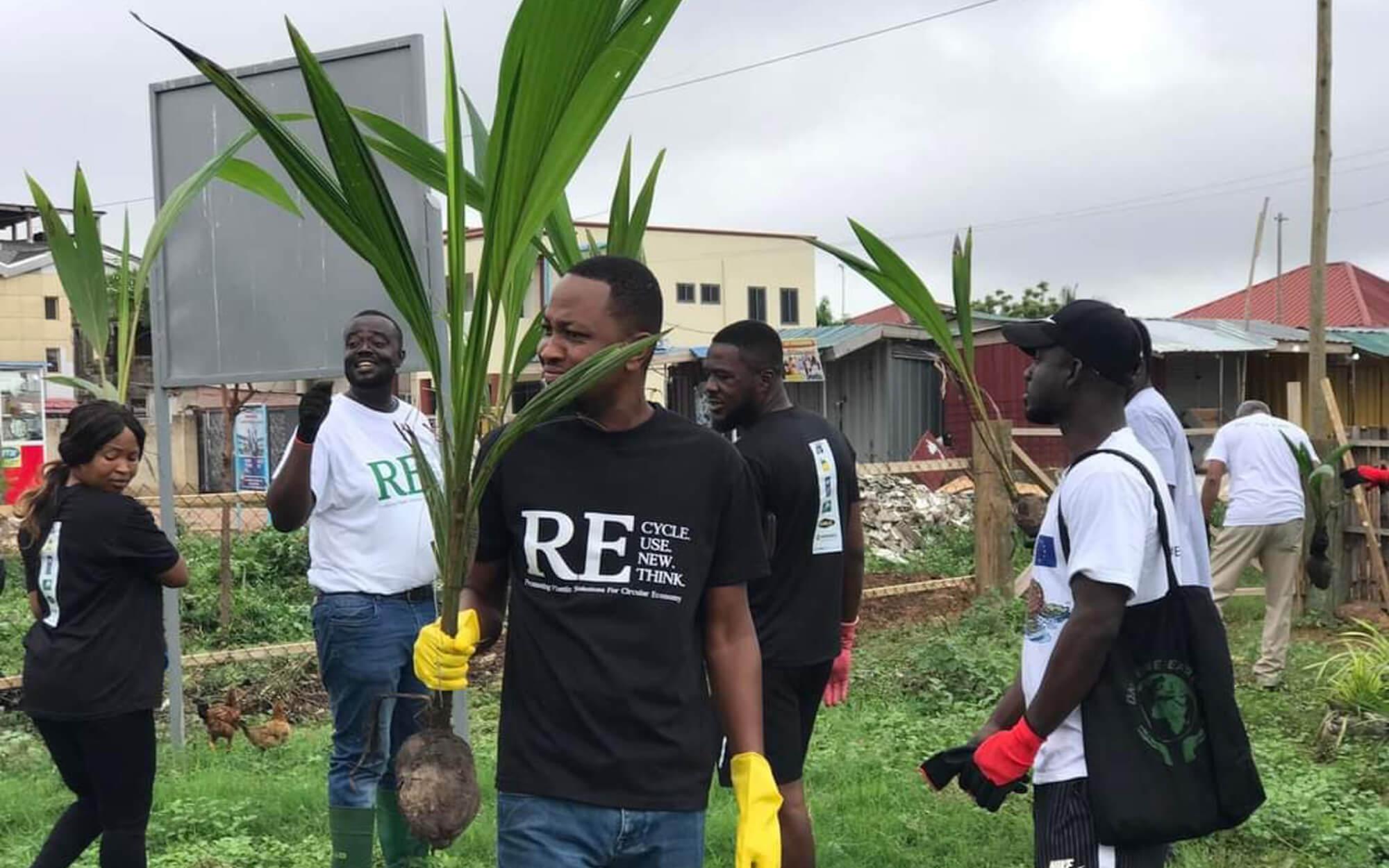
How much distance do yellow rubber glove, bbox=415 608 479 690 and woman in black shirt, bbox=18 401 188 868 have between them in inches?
71.2

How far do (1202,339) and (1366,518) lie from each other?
32.6 ft

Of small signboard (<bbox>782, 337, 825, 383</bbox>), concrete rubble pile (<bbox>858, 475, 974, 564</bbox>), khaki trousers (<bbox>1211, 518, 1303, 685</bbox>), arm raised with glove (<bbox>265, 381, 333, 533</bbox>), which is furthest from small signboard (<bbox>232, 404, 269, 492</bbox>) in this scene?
arm raised with glove (<bbox>265, 381, 333, 533</bbox>)

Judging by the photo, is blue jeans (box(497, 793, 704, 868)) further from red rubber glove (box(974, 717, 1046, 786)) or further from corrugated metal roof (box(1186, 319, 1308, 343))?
corrugated metal roof (box(1186, 319, 1308, 343))

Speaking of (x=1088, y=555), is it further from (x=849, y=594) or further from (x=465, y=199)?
(x=849, y=594)

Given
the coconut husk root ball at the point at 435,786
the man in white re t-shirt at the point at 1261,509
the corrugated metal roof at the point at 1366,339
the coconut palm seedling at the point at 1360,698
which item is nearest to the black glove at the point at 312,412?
the coconut husk root ball at the point at 435,786

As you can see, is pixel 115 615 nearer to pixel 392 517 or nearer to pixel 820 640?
pixel 392 517

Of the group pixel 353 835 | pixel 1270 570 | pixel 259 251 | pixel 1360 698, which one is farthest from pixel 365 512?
pixel 1270 570

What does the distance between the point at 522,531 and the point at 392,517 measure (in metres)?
1.86

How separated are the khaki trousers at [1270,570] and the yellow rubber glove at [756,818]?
20.7ft

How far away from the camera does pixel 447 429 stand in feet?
7.82

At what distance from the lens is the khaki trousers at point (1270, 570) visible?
307 inches

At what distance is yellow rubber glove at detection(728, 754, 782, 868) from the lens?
7.70 feet

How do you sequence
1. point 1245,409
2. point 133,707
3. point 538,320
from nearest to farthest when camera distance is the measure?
point 538,320 < point 133,707 < point 1245,409

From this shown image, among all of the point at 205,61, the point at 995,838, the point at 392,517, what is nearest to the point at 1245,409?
the point at 995,838
